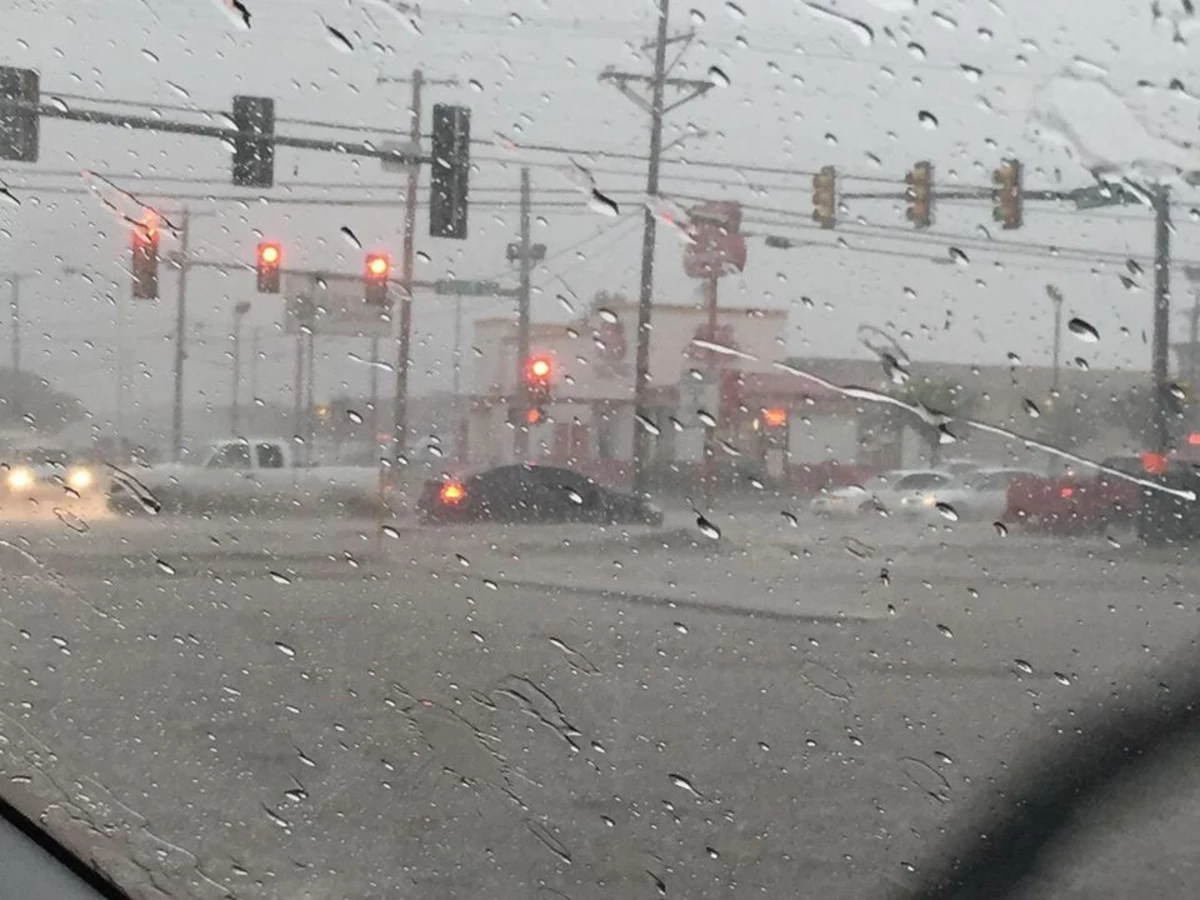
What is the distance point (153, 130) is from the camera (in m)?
6.06

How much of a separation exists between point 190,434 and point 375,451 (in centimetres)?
91

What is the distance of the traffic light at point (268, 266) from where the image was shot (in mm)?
5684

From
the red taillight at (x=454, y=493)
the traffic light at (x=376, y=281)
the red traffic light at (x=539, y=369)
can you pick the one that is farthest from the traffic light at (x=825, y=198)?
the traffic light at (x=376, y=281)

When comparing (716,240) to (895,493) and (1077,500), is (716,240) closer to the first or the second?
(895,493)

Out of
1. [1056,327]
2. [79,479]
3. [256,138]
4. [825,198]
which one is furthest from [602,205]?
[79,479]

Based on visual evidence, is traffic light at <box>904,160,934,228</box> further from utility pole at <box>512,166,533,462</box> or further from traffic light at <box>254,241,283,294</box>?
traffic light at <box>254,241,283,294</box>

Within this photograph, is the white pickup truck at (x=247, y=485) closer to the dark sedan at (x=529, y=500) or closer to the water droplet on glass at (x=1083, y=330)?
the dark sedan at (x=529, y=500)

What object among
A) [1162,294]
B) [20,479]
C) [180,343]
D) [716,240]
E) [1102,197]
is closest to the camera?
[1162,294]

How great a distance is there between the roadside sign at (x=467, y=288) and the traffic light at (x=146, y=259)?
4.34ft

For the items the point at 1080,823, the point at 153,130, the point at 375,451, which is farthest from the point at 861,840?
the point at 153,130

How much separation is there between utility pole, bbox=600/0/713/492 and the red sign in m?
0.12

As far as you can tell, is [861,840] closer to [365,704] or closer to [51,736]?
[365,704]

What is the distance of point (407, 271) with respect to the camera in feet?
17.6

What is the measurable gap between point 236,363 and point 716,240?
1934 mm
